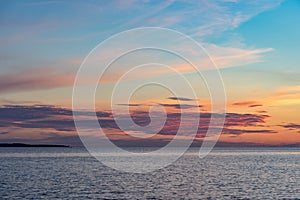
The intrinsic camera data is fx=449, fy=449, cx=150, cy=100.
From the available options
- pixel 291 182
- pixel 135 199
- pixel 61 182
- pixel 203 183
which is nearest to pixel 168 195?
pixel 135 199

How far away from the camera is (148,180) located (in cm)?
7806

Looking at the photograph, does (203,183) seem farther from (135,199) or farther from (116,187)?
(135,199)

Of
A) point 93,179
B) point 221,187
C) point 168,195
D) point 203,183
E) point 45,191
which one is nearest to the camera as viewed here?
point 168,195

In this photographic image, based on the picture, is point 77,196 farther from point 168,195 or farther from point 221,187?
point 221,187

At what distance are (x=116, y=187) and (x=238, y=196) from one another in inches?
730

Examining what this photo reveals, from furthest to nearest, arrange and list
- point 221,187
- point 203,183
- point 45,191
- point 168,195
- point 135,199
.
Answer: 1. point 203,183
2. point 221,187
3. point 45,191
4. point 168,195
5. point 135,199

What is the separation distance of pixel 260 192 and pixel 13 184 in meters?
38.3

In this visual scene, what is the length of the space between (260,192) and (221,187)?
6984 mm

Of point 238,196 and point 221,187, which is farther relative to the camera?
point 221,187

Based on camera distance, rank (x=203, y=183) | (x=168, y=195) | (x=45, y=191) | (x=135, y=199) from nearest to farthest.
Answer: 1. (x=135, y=199)
2. (x=168, y=195)
3. (x=45, y=191)
4. (x=203, y=183)

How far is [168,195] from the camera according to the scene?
195 ft

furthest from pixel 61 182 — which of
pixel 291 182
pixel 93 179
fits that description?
pixel 291 182

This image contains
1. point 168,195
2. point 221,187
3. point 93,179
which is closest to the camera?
point 168,195

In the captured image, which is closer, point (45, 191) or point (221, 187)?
point (45, 191)
